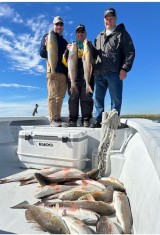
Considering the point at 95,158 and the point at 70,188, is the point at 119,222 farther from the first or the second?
the point at 95,158

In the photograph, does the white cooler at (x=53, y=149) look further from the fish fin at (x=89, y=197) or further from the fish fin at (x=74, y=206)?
the fish fin at (x=74, y=206)

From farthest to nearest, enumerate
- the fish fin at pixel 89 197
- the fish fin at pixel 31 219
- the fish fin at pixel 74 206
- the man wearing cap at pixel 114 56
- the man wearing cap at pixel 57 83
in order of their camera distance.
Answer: the man wearing cap at pixel 57 83, the man wearing cap at pixel 114 56, the fish fin at pixel 89 197, the fish fin at pixel 74 206, the fish fin at pixel 31 219

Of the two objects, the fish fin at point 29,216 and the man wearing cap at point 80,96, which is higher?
the man wearing cap at point 80,96

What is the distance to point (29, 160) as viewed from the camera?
459 centimetres

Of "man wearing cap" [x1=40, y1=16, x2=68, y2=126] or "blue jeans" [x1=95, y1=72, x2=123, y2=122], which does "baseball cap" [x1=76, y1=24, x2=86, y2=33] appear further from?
"blue jeans" [x1=95, y1=72, x2=123, y2=122]

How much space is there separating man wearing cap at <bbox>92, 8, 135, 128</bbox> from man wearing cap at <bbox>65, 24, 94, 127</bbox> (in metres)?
0.29

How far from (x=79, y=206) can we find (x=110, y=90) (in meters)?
2.84

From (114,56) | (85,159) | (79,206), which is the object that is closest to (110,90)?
(114,56)

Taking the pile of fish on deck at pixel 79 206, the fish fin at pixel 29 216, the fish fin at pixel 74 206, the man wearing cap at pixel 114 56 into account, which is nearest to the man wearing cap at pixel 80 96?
the man wearing cap at pixel 114 56

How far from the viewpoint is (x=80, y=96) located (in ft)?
18.0

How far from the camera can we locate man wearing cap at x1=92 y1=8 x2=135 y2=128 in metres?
5.08

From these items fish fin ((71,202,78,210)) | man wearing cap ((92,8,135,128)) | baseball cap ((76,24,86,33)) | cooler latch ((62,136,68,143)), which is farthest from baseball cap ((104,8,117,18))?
fish fin ((71,202,78,210))

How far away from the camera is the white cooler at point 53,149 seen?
14.0 ft

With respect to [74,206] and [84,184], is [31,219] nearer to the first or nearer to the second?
[74,206]
